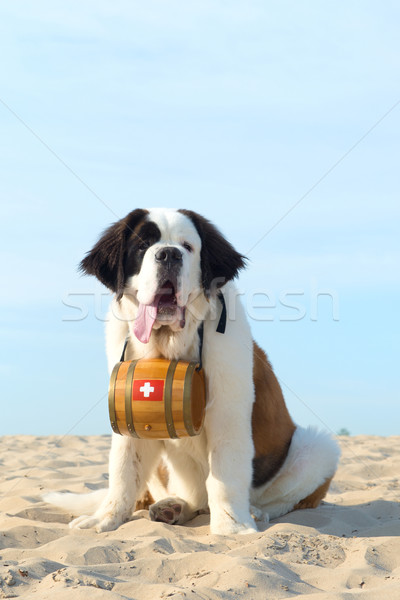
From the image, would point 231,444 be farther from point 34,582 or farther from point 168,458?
point 34,582

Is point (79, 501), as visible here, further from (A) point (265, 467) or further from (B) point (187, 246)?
(B) point (187, 246)

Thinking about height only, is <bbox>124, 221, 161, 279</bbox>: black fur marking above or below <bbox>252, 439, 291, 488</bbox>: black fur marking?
above

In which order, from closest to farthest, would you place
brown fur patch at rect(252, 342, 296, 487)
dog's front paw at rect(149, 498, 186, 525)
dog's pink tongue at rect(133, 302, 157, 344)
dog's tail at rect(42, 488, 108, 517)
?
dog's pink tongue at rect(133, 302, 157, 344) < dog's front paw at rect(149, 498, 186, 525) < brown fur patch at rect(252, 342, 296, 487) < dog's tail at rect(42, 488, 108, 517)

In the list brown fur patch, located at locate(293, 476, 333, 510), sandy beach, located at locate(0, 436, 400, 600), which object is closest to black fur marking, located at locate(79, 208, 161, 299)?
sandy beach, located at locate(0, 436, 400, 600)

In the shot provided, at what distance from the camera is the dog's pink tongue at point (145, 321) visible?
3.80 metres

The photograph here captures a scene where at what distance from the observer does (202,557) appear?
120 inches

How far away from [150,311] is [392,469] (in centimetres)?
396

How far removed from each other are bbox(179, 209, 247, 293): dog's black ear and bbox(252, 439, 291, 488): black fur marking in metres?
1.19

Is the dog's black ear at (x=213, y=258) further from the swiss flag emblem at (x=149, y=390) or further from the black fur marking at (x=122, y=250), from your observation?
the swiss flag emblem at (x=149, y=390)

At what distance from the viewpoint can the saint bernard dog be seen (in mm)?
3816

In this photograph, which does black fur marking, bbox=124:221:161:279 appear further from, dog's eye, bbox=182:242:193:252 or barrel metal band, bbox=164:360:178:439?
barrel metal band, bbox=164:360:178:439

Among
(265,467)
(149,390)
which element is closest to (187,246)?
(149,390)

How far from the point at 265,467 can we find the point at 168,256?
1625 mm

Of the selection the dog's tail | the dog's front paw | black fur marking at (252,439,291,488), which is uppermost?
black fur marking at (252,439,291,488)
